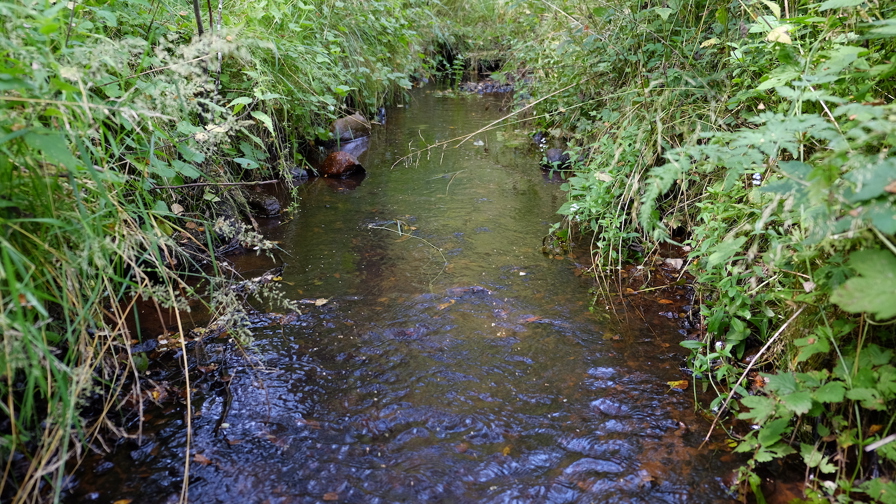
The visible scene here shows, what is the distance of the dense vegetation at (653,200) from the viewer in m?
1.40

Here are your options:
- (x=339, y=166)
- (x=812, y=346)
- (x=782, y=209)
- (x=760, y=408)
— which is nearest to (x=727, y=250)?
(x=782, y=209)

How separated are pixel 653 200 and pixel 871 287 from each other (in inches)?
41.9

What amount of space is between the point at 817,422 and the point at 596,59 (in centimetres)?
300

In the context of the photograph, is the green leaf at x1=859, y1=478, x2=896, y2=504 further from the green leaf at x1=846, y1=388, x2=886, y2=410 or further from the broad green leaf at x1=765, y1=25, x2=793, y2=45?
the broad green leaf at x1=765, y1=25, x2=793, y2=45

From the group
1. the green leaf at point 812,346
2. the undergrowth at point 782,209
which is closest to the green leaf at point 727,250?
the undergrowth at point 782,209

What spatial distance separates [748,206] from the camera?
228 centimetres

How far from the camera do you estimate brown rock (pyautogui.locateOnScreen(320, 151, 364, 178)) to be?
16.3 feet

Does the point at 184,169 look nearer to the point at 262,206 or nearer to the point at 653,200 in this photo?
the point at 262,206

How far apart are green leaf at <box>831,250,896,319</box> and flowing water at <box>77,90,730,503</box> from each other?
2.48 ft

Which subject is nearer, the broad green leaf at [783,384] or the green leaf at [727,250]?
the broad green leaf at [783,384]

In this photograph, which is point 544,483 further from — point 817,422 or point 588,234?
point 588,234

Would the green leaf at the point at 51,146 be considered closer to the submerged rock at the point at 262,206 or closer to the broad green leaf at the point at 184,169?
the broad green leaf at the point at 184,169

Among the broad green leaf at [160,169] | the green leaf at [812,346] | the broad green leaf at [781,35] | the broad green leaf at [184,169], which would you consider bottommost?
the green leaf at [812,346]

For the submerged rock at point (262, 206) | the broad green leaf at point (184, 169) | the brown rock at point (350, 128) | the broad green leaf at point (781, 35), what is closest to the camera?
the broad green leaf at point (781, 35)
